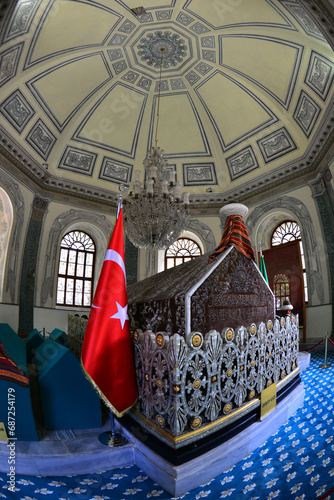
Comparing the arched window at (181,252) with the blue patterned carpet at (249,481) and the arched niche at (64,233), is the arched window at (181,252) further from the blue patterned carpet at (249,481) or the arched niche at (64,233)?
the blue patterned carpet at (249,481)

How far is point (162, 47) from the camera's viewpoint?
26.6 ft

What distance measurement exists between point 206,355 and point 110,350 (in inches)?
26.8

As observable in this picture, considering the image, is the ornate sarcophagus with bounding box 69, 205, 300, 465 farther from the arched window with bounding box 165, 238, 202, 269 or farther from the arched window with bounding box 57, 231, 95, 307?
the arched window with bounding box 165, 238, 202, 269

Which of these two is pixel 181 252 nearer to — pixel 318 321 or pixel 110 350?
pixel 318 321

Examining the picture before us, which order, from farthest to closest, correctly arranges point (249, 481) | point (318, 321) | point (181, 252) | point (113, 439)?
point (181, 252)
point (318, 321)
point (113, 439)
point (249, 481)

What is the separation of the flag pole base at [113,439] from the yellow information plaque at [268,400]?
1083 mm

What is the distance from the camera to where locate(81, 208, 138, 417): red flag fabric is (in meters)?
2.05

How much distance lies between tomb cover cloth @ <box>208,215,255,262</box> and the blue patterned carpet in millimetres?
1501

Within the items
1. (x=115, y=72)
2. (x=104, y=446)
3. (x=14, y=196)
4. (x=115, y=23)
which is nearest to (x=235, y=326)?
(x=104, y=446)

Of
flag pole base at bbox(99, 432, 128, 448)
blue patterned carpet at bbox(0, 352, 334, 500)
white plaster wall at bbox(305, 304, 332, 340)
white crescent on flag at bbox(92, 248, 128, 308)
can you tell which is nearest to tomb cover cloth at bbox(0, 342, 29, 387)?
blue patterned carpet at bbox(0, 352, 334, 500)

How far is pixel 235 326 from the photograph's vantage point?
2.44 metres

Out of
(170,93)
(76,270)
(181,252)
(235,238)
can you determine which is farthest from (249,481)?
(170,93)

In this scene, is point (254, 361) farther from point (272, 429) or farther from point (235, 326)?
point (272, 429)

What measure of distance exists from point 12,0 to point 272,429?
6.75 meters
